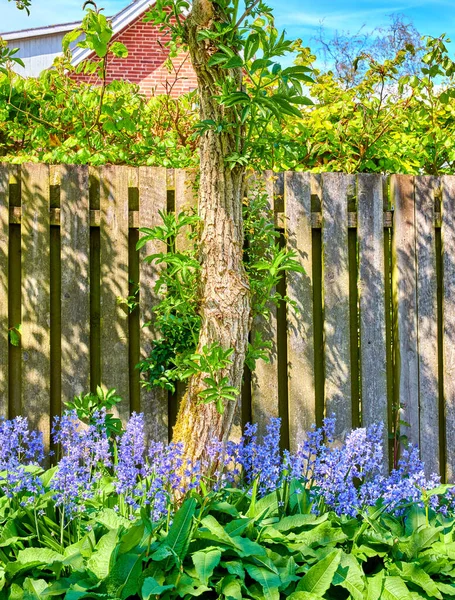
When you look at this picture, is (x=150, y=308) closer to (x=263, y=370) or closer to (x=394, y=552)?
(x=263, y=370)

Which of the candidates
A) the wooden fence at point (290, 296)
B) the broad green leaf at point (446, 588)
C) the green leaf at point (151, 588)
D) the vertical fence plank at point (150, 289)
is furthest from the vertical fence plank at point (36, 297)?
the broad green leaf at point (446, 588)

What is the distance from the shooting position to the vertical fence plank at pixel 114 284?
3.68 metres

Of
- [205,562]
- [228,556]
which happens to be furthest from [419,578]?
[205,562]

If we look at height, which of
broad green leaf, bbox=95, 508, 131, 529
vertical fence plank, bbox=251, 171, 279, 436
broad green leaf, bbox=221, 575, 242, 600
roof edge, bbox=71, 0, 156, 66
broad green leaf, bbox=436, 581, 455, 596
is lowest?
broad green leaf, bbox=436, 581, 455, 596

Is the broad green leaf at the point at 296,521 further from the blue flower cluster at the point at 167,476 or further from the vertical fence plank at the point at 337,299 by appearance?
the vertical fence plank at the point at 337,299

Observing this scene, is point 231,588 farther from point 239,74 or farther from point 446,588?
point 239,74

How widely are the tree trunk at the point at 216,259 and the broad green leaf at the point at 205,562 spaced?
2.95 feet

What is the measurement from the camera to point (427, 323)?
13.3 ft

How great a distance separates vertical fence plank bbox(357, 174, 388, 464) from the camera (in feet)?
12.8

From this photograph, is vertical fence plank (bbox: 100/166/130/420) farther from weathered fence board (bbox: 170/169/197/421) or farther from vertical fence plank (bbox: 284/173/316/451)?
vertical fence plank (bbox: 284/173/316/451)

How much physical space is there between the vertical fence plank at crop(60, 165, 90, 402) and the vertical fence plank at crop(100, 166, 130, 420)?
0.08 metres

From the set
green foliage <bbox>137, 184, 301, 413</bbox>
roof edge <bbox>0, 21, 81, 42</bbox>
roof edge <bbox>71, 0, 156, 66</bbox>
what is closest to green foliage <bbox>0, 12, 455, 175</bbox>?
green foliage <bbox>137, 184, 301, 413</bbox>

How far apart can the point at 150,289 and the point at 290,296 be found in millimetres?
737

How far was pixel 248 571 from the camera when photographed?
239 cm
